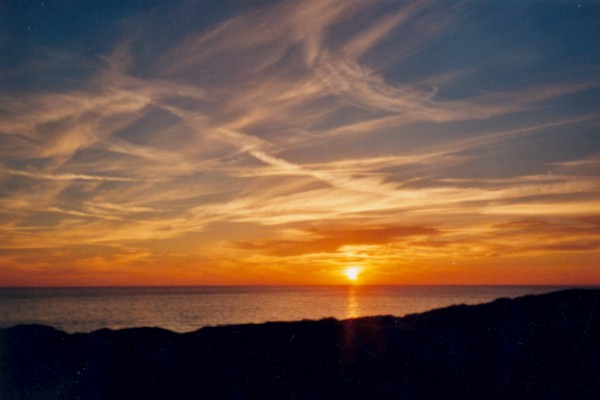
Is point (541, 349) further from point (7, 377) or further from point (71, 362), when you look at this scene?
point (7, 377)

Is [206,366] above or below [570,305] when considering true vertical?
below

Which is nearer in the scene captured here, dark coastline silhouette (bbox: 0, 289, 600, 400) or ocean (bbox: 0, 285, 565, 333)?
dark coastline silhouette (bbox: 0, 289, 600, 400)

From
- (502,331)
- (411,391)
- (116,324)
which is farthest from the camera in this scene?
(116,324)

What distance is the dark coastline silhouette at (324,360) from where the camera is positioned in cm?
861

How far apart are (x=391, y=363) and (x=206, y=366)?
322 cm

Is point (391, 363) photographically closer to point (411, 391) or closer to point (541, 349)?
point (411, 391)

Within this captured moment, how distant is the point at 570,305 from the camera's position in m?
10.9

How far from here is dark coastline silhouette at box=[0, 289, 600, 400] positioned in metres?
8.61

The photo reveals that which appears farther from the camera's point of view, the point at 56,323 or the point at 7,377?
the point at 56,323

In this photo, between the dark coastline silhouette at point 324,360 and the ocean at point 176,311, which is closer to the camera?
the dark coastline silhouette at point 324,360

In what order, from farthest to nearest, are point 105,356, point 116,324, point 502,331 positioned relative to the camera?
point 116,324, point 502,331, point 105,356

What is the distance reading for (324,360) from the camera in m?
9.23

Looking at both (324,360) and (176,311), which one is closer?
(324,360)

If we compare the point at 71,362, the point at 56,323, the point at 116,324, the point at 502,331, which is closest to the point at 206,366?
the point at 71,362
